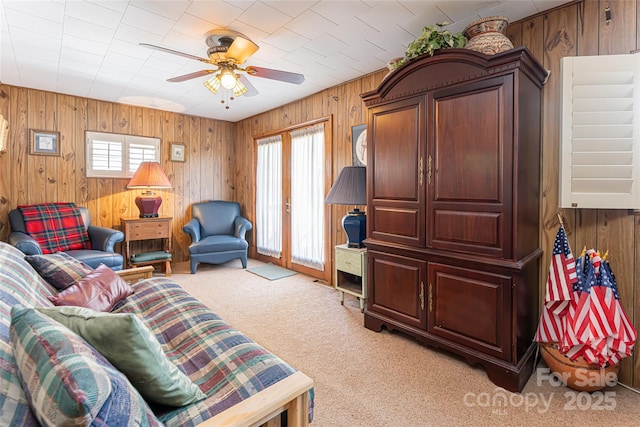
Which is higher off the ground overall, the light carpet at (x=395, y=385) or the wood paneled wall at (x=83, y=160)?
the wood paneled wall at (x=83, y=160)

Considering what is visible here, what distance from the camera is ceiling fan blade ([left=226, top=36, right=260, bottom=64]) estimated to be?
7.43ft

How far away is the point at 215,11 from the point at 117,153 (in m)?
3.28

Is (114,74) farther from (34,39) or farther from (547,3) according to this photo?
(547,3)

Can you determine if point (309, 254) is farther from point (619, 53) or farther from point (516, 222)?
point (619, 53)

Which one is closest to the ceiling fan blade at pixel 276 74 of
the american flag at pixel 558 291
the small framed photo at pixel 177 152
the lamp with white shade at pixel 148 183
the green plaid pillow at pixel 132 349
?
the green plaid pillow at pixel 132 349

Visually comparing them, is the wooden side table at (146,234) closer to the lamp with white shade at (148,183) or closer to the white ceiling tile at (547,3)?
the lamp with white shade at (148,183)

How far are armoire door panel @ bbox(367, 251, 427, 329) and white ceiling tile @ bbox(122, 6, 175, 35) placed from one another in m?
2.43

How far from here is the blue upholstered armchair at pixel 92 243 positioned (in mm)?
3180

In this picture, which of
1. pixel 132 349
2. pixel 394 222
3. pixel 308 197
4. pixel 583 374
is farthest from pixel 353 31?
pixel 583 374

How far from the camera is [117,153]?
455 centimetres

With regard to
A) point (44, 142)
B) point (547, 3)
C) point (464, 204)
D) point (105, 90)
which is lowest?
point (464, 204)

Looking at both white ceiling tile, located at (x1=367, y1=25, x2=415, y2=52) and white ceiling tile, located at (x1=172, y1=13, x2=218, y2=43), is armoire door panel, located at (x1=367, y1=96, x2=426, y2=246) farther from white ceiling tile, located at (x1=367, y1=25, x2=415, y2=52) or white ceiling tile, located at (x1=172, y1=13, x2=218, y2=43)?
white ceiling tile, located at (x1=172, y1=13, x2=218, y2=43)

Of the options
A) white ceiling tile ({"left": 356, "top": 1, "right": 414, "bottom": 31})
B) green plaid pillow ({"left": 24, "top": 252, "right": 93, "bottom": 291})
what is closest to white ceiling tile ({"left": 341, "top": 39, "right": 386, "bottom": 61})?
white ceiling tile ({"left": 356, "top": 1, "right": 414, "bottom": 31})

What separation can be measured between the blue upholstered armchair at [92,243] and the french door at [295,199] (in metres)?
2.07
